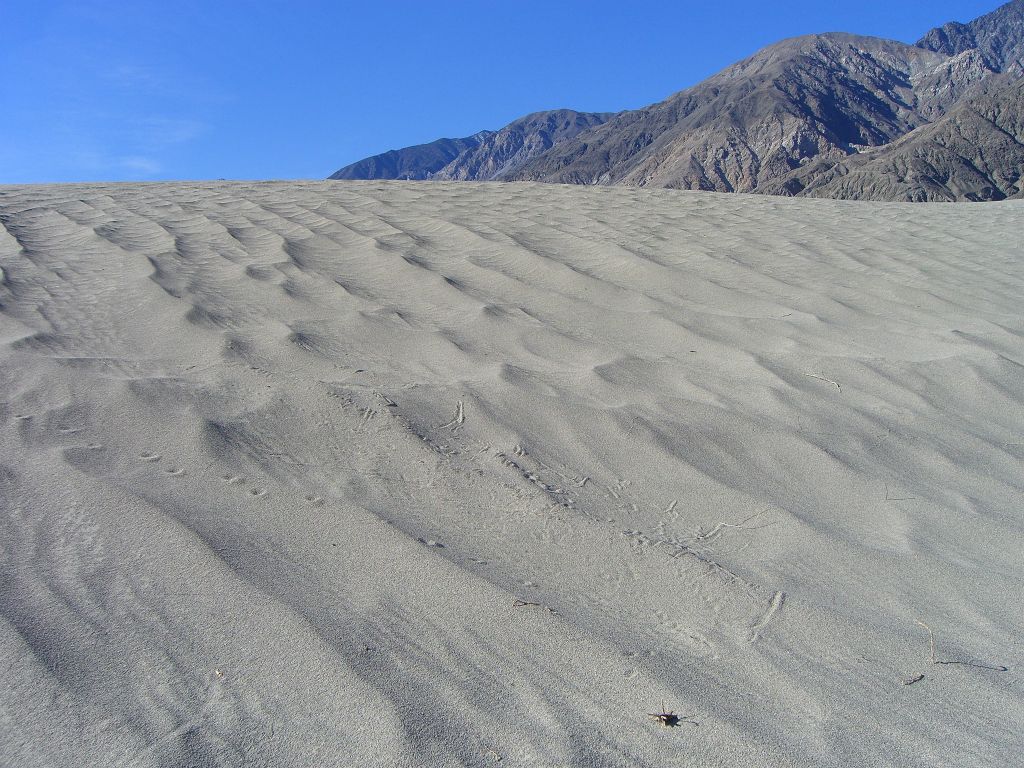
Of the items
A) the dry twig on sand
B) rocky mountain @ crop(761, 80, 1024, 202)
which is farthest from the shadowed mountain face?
the dry twig on sand

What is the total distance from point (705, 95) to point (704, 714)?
151093mm

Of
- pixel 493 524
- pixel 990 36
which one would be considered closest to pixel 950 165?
pixel 493 524

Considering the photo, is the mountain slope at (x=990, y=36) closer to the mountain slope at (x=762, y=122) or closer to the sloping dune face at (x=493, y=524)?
the mountain slope at (x=762, y=122)

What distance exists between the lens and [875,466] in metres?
2.19

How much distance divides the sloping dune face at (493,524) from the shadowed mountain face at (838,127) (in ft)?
216

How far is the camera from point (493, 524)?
1.78 m

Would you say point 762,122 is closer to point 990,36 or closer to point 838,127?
point 838,127

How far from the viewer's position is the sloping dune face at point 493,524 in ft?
3.97

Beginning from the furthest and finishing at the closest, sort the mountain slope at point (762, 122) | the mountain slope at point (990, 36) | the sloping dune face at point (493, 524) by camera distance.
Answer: the mountain slope at point (990, 36)
the mountain slope at point (762, 122)
the sloping dune face at point (493, 524)

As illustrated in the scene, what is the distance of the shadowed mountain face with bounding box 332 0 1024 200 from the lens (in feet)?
216

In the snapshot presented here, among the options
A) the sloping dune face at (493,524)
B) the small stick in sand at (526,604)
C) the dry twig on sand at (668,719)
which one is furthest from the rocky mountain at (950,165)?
the dry twig on sand at (668,719)

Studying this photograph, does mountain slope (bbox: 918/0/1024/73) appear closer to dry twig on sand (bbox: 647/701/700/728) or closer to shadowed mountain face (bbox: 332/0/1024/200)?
shadowed mountain face (bbox: 332/0/1024/200)

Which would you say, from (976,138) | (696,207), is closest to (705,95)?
(976,138)

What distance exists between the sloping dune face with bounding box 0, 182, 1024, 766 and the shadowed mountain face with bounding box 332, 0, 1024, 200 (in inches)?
2591
